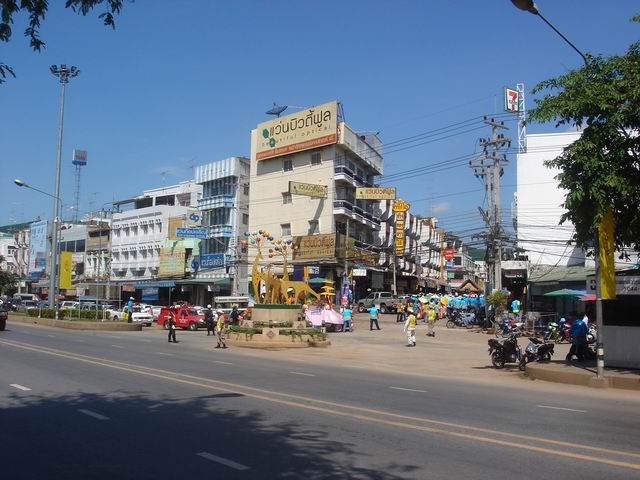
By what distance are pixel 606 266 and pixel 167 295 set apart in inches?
2286

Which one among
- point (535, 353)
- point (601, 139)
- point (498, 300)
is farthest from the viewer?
point (498, 300)

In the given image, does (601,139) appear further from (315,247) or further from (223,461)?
(315,247)

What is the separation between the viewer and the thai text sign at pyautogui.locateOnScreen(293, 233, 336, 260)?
52.6m

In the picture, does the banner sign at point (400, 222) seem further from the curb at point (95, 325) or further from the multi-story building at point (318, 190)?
the curb at point (95, 325)

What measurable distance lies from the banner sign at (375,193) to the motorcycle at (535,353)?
37.0 meters

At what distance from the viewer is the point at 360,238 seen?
58844 millimetres

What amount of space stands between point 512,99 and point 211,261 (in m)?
33.1

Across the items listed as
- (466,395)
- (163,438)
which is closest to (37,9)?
(163,438)

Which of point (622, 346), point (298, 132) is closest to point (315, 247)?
point (298, 132)

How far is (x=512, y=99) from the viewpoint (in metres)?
58.5

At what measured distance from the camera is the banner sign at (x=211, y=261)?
Result: 60.9 m

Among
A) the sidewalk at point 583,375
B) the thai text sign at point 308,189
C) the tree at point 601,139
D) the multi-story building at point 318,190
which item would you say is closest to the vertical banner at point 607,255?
the tree at point 601,139

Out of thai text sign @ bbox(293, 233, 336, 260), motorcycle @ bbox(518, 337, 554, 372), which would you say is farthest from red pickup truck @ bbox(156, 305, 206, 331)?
motorcycle @ bbox(518, 337, 554, 372)

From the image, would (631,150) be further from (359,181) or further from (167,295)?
(167,295)
